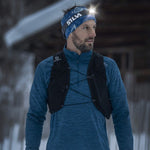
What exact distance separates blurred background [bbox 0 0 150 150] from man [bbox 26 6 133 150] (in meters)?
1.94

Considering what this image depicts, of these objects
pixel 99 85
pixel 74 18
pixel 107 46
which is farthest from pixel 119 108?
pixel 107 46

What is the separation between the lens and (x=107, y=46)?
830 centimetres

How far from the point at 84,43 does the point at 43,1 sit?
1063 cm

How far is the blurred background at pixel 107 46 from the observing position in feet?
16.6

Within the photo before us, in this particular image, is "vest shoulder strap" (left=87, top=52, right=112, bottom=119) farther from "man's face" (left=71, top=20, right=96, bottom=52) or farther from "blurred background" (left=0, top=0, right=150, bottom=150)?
"blurred background" (left=0, top=0, right=150, bottom=150)

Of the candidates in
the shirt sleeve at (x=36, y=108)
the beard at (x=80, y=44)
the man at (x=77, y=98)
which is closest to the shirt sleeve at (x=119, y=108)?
the man at (x=77, y=98)

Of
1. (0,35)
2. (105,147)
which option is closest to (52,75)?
(105,147)

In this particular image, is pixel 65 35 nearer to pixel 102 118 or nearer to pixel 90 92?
pixel 90 92

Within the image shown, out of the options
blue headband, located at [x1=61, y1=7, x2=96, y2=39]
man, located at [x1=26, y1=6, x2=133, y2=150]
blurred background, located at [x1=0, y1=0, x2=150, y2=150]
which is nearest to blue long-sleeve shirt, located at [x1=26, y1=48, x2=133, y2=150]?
man, located at [x1=26, y1=6, x2=133, y2=150]

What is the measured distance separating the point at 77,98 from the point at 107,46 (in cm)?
654

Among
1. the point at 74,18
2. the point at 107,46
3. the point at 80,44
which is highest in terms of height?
the point at 107,46

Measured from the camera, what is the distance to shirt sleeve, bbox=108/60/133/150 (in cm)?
198

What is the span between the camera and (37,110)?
79.8 inches

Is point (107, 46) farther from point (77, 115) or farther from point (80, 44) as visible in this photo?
point (77, 115)
